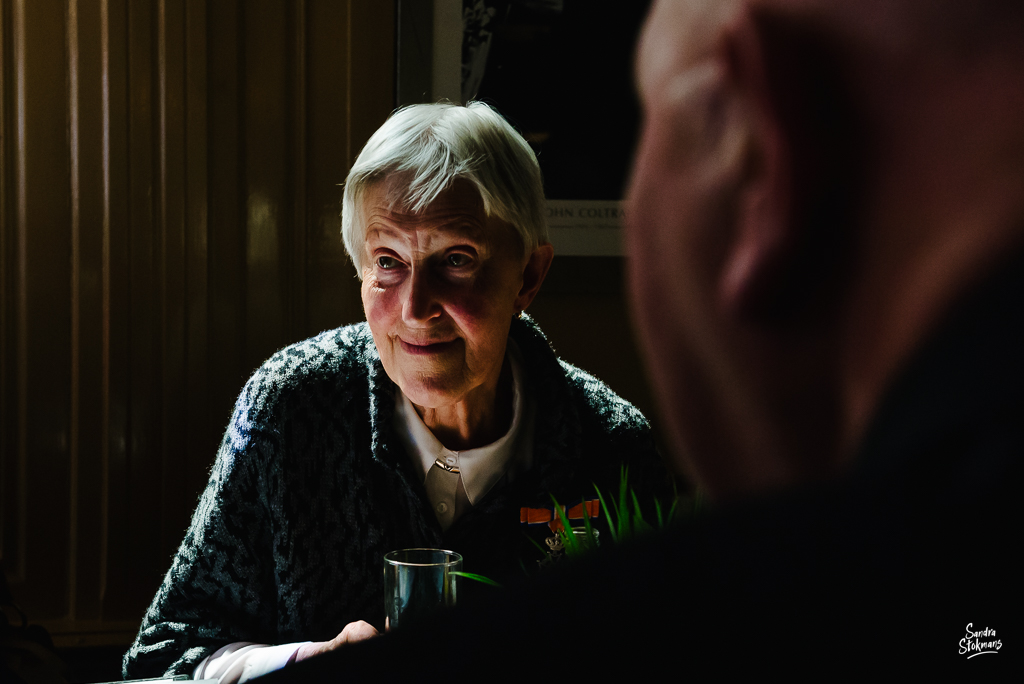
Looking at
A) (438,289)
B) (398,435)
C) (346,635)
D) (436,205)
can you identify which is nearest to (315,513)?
(398,435)

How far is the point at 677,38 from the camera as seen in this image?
16 cm

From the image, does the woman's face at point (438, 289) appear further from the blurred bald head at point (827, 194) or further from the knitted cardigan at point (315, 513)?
the blurred bald head at point (827, 194)

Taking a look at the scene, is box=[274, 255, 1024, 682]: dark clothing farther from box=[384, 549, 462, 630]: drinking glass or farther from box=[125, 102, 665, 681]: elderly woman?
box=[125, 102, 665, 681]: elderly woman

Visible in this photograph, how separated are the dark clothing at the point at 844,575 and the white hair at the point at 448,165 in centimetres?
120

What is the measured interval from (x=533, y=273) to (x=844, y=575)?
1339 mm

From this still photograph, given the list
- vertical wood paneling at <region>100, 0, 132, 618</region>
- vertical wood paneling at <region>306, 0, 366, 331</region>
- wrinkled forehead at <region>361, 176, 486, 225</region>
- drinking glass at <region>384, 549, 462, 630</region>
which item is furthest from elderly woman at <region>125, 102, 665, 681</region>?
vertical wood paneling at <region>100, 0, 132, 618</region>

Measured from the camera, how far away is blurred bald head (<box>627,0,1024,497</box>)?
13 centimetres

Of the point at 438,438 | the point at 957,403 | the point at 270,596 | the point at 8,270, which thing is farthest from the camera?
the point at 8,270

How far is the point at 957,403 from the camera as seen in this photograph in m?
0.11

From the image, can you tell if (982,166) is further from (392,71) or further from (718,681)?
(392,71)

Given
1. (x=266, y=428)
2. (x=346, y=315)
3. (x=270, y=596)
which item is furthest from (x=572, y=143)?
(x=270, y=596)

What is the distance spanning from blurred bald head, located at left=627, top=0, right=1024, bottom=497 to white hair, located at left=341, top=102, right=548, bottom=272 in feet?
3.82

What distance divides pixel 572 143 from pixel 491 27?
40 cm
